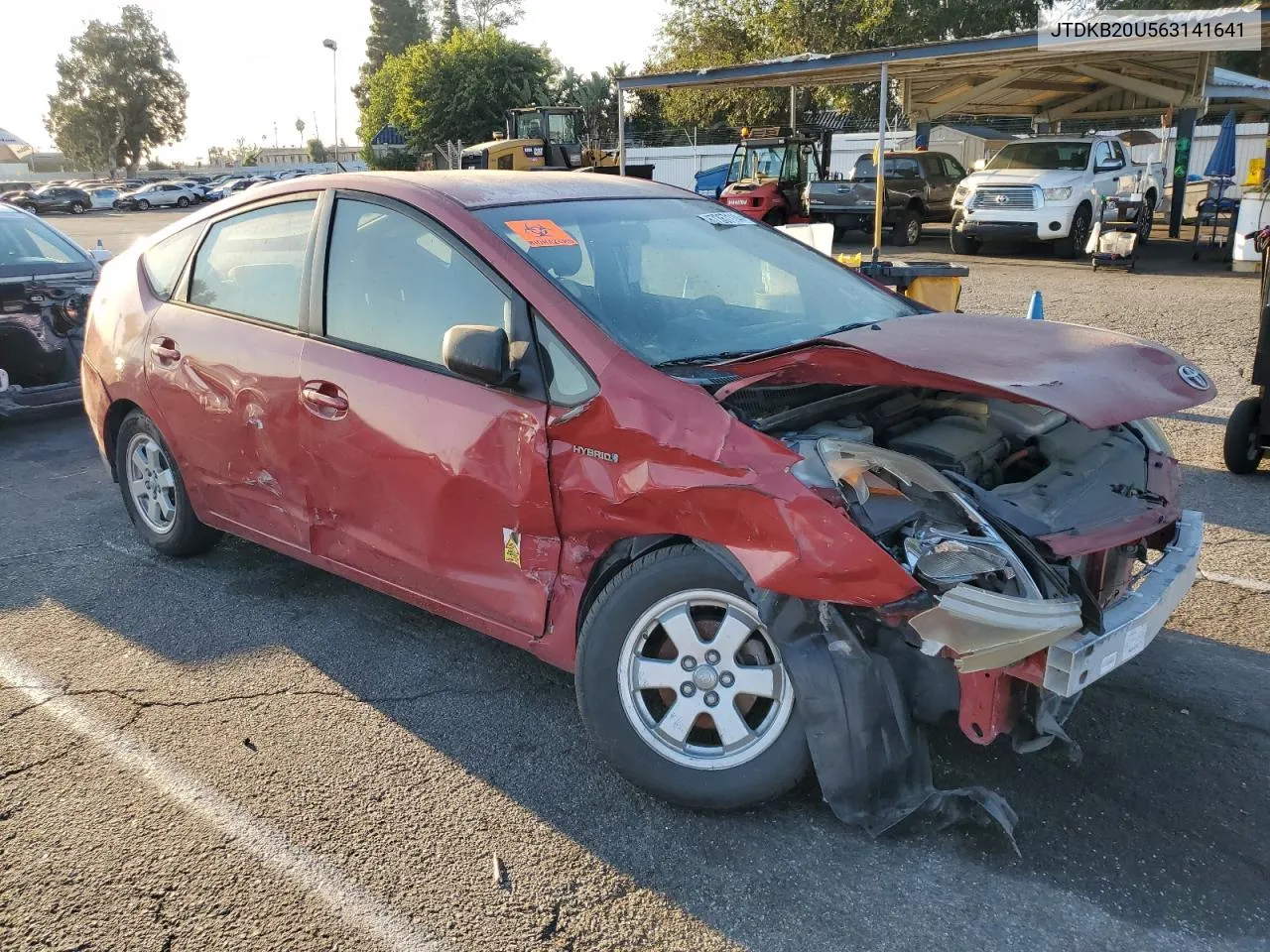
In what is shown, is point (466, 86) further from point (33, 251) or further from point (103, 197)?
point (33, 251)

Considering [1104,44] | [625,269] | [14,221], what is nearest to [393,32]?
[1104,44]

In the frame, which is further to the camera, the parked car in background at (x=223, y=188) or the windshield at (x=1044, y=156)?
the parked car in background at (x=223, y=188)

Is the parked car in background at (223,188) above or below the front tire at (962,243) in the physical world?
above

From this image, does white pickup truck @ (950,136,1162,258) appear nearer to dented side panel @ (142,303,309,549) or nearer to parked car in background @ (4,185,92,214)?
dented side panel @ (142,303,309,549)

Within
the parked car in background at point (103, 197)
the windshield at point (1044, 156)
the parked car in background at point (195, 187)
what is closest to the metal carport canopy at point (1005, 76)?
the windshield at point (1044, 156)

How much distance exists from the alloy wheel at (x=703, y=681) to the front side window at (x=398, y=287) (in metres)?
1.06

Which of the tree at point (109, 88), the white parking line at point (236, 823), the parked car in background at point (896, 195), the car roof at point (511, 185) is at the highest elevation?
the tree at point (109, 88)

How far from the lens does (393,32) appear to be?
84.4 m

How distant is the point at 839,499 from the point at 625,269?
4.47ft

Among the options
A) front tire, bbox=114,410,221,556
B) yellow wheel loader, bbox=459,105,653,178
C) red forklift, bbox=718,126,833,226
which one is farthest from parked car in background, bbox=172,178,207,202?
front tire, bbox=114,410,221,556

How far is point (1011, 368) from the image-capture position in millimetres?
2602

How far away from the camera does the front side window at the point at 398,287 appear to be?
323 cm

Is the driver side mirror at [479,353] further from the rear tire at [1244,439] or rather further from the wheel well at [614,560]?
the rear tire at [1244,439]

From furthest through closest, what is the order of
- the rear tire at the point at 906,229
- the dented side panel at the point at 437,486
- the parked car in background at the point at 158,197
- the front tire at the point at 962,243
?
the parked car in background at the point at 158,197, the rear tire at the point at 906,229, the front tire at the point at 962,243, the dented side panel at the point at 437,486
